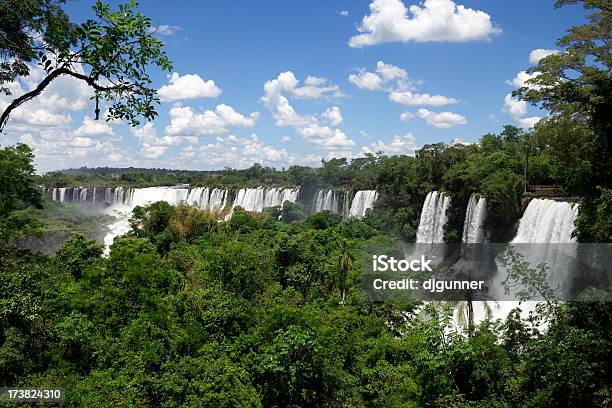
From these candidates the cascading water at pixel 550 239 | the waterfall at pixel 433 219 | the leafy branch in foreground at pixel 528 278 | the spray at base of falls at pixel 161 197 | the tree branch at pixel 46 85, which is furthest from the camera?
the spray at base of falls at pixel 161 197

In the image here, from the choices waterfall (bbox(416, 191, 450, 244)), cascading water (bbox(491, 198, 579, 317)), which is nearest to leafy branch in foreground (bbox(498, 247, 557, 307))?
cascading water (bbox(491, 198, 579, 317))

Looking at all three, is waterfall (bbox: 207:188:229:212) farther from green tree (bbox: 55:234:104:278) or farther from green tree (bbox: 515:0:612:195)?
green tree (bbox: 515:0:612:195)

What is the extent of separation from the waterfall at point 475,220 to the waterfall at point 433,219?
11.8 feet

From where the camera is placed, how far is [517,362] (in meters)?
12.0

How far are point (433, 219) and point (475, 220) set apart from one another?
5.66 meters

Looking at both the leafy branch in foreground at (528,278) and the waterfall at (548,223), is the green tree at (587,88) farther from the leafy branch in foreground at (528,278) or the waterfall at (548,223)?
the waterfall at (548,223)

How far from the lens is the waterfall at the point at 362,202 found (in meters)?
47.9

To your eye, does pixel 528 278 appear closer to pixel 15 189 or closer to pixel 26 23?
pixel 26 23

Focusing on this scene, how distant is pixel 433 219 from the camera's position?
122 ft

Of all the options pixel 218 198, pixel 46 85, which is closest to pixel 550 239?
pixel 46 85

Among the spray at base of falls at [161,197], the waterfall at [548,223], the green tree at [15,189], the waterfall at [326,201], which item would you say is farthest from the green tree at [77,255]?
the waterfall at [326,201]

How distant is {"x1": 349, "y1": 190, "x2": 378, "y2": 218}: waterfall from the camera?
47.9 metres

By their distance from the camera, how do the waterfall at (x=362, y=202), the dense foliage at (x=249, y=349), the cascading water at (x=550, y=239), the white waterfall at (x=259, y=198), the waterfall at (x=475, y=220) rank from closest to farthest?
the dense foliage at (x=249, y=349)
the cascading water at (x=550, y=239)
the waterfall at (x=475, y=220)
the waterfall at (x=362, y=202)
the white waterfall at (x=259, y=198)

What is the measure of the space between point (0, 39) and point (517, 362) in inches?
497
